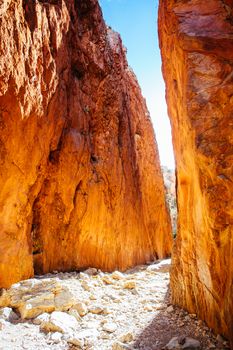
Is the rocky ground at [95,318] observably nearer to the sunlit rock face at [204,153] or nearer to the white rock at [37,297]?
the white rock at [37,297]

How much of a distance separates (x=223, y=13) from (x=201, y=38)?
0.75 metres

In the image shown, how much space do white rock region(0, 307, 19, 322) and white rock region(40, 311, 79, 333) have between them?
0.82m

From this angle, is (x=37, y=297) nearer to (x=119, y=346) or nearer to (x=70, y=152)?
(x=119, y=346)

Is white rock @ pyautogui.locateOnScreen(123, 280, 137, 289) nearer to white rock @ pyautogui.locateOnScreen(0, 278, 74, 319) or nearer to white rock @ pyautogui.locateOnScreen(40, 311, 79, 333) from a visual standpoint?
white rock @ pyautogui.locateOnScreen(0, 278, 74, 319)

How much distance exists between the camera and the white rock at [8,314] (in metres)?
5.50

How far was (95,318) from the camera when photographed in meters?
5.60

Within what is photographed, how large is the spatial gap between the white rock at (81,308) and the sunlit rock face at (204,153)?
6.59ft

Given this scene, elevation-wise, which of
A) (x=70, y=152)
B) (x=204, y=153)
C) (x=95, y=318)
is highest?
(x=70, y=152)

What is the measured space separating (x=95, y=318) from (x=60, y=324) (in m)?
0.83

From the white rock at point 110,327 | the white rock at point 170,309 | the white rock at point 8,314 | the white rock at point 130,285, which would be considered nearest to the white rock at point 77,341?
the white rock at point 110,327

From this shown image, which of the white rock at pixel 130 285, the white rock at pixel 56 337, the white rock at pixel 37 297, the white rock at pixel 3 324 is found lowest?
the white rock at pixel 130 285

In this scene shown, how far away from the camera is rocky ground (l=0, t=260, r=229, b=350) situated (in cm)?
452

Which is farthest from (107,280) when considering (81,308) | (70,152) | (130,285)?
(70,152)

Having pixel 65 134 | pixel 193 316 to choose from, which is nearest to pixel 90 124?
pixel 65 134
